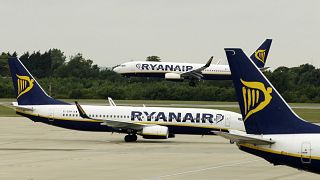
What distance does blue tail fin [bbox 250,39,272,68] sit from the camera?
115312 mm

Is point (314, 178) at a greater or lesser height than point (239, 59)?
lesser

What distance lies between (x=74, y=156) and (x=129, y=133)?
→ 12728 mm

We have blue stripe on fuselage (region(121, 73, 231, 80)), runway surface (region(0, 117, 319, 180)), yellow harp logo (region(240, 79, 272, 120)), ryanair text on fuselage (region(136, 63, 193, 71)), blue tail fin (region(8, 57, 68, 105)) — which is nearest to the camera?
yellow harp logo (region(240, 79, 272, 120))

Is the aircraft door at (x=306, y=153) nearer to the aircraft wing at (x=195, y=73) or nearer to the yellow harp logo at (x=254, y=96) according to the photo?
the yellow harp logo at (x=254, y=96)

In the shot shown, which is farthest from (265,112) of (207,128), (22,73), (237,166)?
(22,73)

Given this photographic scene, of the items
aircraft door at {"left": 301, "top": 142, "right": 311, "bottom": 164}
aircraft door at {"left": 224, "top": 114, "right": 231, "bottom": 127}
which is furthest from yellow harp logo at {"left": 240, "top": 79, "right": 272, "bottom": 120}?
aircraft door at {"left": 224, "top": 114, "right": 231, "bottom": 127}

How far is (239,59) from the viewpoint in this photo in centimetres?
2598

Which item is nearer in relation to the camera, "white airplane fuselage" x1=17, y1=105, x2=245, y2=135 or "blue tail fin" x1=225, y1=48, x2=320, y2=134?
"blue tail fin" x1=225, y1=48, x2=320, y2=134

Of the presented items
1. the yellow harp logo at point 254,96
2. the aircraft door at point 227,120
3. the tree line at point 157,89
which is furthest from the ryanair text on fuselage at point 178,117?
the tree line at point 157,89

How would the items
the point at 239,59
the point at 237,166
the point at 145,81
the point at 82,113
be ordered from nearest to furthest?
the point at 239,59, the point at 237,166, the point at 82,113, the point at 145,81

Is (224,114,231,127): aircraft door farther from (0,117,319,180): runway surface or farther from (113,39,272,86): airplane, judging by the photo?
(113,39,272,86): airplane

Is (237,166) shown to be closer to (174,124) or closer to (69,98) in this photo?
(174,124)

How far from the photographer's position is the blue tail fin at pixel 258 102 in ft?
85.6

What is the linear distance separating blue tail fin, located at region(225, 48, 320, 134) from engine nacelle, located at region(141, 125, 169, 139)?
93.5 feet
